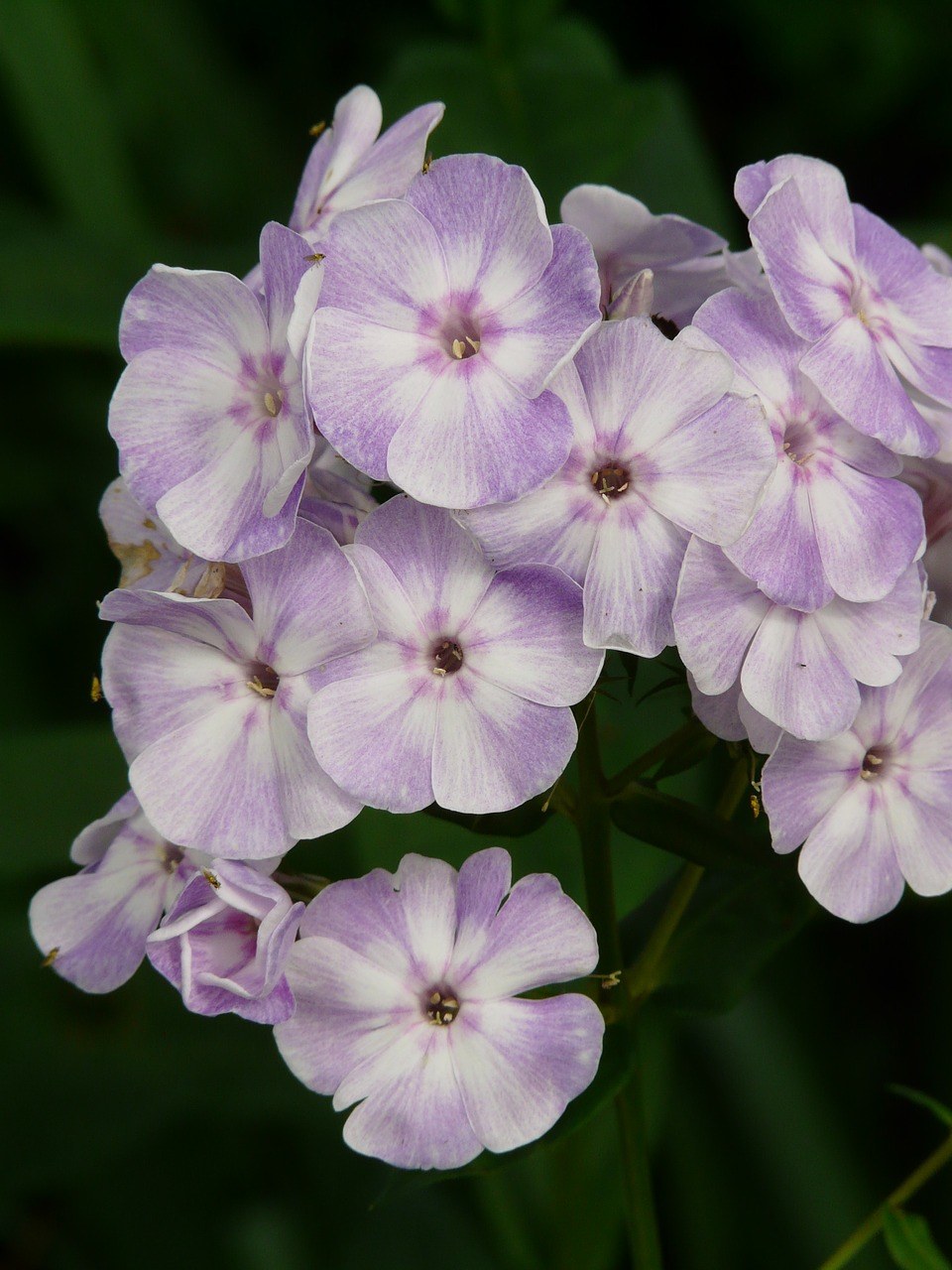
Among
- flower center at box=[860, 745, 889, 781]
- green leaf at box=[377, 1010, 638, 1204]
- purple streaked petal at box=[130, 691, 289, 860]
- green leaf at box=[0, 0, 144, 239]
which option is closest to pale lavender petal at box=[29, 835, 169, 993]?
purple streaked petal at box=[130, 691, 289, 860]

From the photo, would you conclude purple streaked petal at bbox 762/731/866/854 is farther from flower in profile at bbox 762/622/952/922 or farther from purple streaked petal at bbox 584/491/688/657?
purple streaked petal at bbox 584/491/688/657

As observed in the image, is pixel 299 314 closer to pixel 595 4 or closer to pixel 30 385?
pixel 30 385

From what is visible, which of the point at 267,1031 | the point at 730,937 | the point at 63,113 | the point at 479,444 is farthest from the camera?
the point at 63,113

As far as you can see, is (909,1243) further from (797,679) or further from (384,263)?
(384,263)

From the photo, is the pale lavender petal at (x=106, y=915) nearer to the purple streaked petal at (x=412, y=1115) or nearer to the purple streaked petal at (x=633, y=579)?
the purple streaked petal at (x=412, y=1115)

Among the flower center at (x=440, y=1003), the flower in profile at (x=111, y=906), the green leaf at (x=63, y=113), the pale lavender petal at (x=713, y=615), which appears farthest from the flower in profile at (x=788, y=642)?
the green leaf at (x=63, y=113)

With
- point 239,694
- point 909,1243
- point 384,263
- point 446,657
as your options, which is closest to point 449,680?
point 446,657
